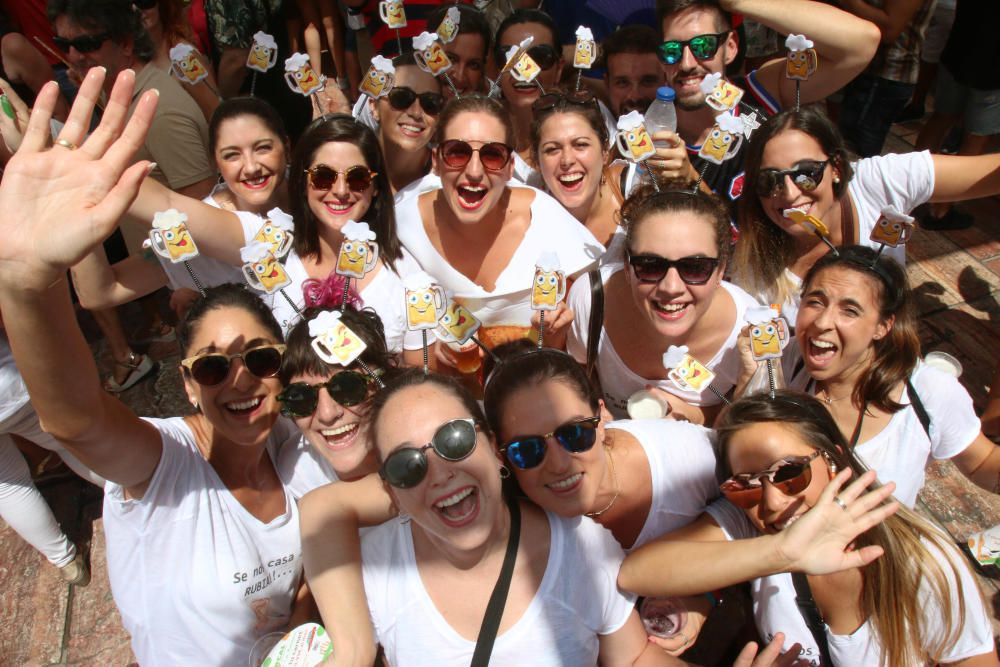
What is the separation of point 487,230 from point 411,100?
853 millimetres

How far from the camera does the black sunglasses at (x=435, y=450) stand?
1.92 m

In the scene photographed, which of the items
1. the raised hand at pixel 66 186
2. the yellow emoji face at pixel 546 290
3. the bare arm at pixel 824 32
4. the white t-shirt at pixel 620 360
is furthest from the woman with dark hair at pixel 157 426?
the bare arm at pixel 824 32

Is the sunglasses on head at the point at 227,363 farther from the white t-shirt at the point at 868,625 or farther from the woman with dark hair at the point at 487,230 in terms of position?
the white t-shirt at the point at 868,625

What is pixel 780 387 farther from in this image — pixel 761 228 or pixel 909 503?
pixel 761 228

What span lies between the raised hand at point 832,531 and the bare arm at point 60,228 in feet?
6.28

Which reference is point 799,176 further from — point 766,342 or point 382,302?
point 382,302

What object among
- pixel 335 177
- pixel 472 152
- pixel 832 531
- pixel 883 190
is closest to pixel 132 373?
pixel 335 177

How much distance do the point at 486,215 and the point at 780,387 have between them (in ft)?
5.06

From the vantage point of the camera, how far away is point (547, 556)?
2066 mm

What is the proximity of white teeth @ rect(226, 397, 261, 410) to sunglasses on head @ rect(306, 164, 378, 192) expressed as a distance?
3.71 ft

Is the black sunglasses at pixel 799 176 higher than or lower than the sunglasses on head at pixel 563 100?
lower

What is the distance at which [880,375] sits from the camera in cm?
251

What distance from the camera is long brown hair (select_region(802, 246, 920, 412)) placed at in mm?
2508

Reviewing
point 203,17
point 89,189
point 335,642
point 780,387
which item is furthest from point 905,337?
point 203,17
